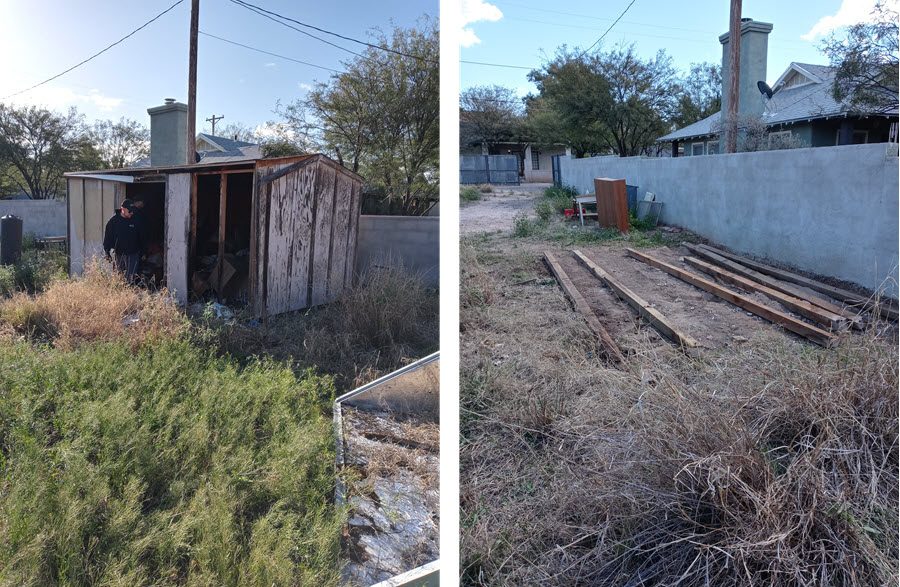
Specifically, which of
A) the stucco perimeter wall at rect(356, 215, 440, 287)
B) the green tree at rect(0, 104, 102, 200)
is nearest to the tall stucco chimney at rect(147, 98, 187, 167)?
the green tree at rect(0, 104, 102, 200)

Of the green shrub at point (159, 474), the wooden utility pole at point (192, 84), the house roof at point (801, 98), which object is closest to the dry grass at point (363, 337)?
the green shrub at point (159, 474)

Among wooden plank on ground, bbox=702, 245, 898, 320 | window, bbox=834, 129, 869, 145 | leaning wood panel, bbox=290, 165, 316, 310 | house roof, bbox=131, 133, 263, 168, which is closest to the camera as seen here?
wooden plank on ground, bbox=702, 245, 898, 320

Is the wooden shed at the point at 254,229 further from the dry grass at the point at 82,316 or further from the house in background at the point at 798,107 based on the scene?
the house in background at the point at 798,107

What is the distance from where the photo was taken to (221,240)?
4.81m

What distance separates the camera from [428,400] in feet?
7.13

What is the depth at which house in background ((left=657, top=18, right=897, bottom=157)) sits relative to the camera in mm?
7461

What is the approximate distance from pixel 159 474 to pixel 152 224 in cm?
304

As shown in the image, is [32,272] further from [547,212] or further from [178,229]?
[547,212]

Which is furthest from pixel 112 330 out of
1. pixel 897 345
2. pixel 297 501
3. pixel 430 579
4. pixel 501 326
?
pixel 897 345

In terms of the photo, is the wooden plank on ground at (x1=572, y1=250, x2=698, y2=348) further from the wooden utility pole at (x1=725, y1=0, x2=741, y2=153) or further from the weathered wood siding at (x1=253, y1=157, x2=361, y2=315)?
the wooden utility pole at (x1=725, y1=0, x2=741, y2=153)

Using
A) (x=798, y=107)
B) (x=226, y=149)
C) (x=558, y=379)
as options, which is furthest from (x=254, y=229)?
(x=798, y=107)

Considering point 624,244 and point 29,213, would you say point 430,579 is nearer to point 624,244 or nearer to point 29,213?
point 624,244

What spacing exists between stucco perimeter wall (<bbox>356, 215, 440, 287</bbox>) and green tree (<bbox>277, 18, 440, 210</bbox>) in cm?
27

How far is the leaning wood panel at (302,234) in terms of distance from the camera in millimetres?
4543
